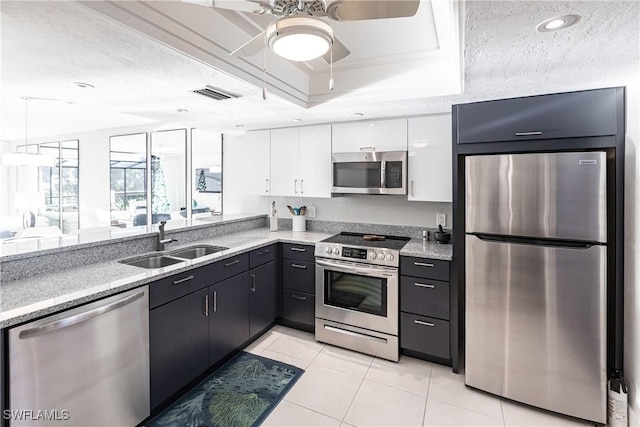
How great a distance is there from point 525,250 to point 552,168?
0.55 m

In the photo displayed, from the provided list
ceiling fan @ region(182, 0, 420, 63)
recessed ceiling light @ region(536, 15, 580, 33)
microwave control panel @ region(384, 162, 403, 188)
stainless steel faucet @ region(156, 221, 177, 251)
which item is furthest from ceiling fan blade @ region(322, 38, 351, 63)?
stainless steel faucet @ region(156, 221, 177, 251)

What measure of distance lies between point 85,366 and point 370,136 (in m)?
2.81

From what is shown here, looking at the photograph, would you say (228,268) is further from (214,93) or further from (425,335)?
(425,335)

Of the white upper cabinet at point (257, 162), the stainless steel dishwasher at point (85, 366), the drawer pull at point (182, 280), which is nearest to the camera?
the stainless steel dishwasher at point (85, 366)

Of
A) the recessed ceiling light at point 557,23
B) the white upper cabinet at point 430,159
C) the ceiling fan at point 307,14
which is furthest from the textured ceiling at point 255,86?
the ceiling fan at point 307,14

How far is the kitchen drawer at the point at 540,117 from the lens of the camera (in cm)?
196

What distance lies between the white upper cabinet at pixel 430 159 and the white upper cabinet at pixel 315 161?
88 cm

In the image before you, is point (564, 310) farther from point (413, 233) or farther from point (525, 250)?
point (413, 233)

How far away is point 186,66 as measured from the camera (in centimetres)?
191

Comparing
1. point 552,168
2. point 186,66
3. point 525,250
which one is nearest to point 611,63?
point 552,168

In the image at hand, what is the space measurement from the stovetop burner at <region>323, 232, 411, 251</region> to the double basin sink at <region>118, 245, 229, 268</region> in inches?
45.1

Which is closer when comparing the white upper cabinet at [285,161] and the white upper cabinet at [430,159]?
the white upper cabinet at [430,159]

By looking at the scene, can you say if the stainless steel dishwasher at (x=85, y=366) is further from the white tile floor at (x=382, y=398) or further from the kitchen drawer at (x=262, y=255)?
the kitchen drawer at (x=262, y=255)

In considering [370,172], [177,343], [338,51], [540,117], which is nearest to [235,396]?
[177,343]
